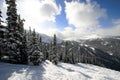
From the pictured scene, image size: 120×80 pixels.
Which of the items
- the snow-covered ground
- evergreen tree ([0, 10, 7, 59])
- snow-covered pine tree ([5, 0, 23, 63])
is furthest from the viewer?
snow-covered pine tree ([5, 0, 23, 63])

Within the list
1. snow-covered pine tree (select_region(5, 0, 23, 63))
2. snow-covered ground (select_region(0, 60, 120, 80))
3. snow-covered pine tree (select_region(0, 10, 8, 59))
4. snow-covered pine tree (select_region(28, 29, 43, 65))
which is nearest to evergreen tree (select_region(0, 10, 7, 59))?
snow-covered pine tree (select_region(0, 10, 8, 59))

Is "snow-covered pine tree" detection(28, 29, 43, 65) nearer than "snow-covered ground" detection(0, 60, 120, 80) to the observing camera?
No

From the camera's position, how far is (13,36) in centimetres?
2806

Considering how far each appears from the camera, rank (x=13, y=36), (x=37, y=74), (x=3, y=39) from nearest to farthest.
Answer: (x=37, y=74)
(x=3, y=39)
(x=13, y=36)

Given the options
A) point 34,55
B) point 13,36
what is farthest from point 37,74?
point 34,55

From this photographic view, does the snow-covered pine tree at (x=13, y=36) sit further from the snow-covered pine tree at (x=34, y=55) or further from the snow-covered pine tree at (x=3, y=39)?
the snow-covered pine tree at (x=34, y=55)

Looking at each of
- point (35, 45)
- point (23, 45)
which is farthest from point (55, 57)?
point (23, 45)

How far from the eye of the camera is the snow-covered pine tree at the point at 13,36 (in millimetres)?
27270

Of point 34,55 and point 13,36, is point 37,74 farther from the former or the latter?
point 34,55

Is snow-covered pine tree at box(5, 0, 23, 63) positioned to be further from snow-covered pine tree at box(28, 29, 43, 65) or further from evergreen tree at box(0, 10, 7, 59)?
snow-covered pine tree at box(28, 29, 43, 65)

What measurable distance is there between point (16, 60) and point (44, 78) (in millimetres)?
11392

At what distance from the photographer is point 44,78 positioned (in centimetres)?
1916

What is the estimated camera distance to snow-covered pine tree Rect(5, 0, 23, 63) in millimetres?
27270

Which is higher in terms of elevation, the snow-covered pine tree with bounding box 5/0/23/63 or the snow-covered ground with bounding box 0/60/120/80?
the snow-covered pine tree with bounding box 5/0/23/63
